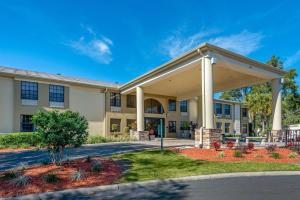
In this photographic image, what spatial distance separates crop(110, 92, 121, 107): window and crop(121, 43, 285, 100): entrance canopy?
908 millimetres

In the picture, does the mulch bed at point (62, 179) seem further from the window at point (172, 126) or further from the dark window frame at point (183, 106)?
the dark window frame at point (183, 106)

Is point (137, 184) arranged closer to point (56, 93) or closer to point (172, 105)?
point (56, 93)

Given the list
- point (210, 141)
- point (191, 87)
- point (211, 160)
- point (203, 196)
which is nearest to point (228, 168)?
point (211, 160)

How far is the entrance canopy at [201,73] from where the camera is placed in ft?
48.6

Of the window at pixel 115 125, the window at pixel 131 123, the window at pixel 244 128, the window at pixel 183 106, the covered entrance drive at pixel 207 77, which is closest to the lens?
the covered entrance drive at pixel 207 77

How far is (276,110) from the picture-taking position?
1792 cm

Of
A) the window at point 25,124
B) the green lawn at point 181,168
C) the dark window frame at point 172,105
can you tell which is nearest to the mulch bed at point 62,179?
the green lawn at point 181,168

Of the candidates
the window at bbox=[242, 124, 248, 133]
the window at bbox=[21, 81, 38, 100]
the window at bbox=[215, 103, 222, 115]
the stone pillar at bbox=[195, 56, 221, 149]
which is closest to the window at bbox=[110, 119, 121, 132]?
the window at bbox=[21, 81, 38, 100]

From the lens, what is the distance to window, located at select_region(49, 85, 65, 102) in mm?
21219

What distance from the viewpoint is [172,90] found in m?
26.4

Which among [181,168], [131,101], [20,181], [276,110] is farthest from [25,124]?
[276,110]

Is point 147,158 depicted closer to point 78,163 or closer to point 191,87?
point 78,163

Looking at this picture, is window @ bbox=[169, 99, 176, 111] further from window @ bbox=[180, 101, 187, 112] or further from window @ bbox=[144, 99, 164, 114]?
window @ bbox=[144, 99, 164, 114]

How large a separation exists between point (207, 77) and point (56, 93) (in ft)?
47.9
